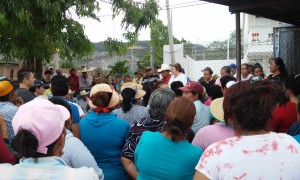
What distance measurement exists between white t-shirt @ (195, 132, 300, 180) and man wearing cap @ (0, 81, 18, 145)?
2.68m

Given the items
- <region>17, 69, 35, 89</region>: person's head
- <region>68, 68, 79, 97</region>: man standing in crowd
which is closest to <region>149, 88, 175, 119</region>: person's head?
<region>17, 69, 35, 89</region>: person's head

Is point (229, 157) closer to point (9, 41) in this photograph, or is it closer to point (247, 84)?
point (247, 84)

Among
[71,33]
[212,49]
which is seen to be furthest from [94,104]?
[212,49]

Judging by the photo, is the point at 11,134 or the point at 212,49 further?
the point at 212,49

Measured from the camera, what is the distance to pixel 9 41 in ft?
27.5

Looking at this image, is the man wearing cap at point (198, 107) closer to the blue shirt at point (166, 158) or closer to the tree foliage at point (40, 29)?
the blue shirt at point (166, 158)

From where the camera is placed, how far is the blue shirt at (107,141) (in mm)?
3371

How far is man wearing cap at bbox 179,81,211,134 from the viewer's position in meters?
4.09

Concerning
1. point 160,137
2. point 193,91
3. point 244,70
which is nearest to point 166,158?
point 160,137

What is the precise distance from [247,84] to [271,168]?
1.49 ft

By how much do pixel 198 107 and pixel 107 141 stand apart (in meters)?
1.31

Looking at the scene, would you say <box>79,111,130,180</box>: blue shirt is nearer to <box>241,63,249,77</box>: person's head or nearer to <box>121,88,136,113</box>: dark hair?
<box>121,88,136,113</box>: dark hair

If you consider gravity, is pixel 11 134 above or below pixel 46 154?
below

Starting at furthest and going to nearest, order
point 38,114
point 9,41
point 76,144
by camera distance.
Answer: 1. point 9,41
2. point 76,144
3. point 38,114
